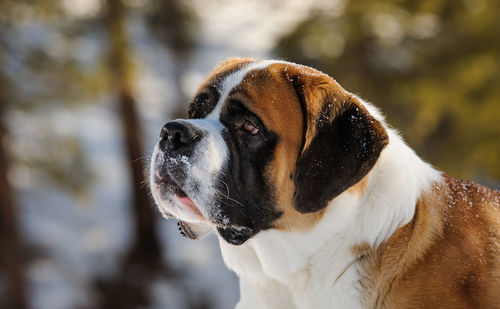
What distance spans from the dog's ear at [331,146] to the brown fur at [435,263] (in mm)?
389

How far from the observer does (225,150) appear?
2.91 meters

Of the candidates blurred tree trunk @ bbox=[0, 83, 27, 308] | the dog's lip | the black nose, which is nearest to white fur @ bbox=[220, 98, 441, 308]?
the dog's lip

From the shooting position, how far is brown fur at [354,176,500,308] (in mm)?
2734

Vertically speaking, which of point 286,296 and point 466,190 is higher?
point 466,190

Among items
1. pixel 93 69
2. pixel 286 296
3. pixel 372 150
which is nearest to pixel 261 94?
pixel 372 150

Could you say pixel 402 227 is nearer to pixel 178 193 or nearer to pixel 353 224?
pixel 353 224

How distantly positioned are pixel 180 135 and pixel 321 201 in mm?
810

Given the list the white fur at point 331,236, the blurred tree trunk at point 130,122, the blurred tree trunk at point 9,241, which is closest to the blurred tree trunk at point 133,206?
the blurred tree trunk at point 130,122

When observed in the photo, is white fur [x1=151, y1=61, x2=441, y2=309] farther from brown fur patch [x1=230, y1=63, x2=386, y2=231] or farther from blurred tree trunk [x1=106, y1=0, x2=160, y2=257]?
blurred tree trunk [x1=106, y1=0, x2=160, y2=257]

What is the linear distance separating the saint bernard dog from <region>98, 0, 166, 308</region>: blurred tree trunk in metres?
10.1

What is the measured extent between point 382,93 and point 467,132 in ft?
6.94

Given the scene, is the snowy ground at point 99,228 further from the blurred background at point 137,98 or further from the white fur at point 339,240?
the white fur at point 339,240

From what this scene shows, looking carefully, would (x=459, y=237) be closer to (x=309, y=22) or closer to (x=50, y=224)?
(x=309, y=22)

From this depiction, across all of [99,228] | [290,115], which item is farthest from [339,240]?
[99,228]
